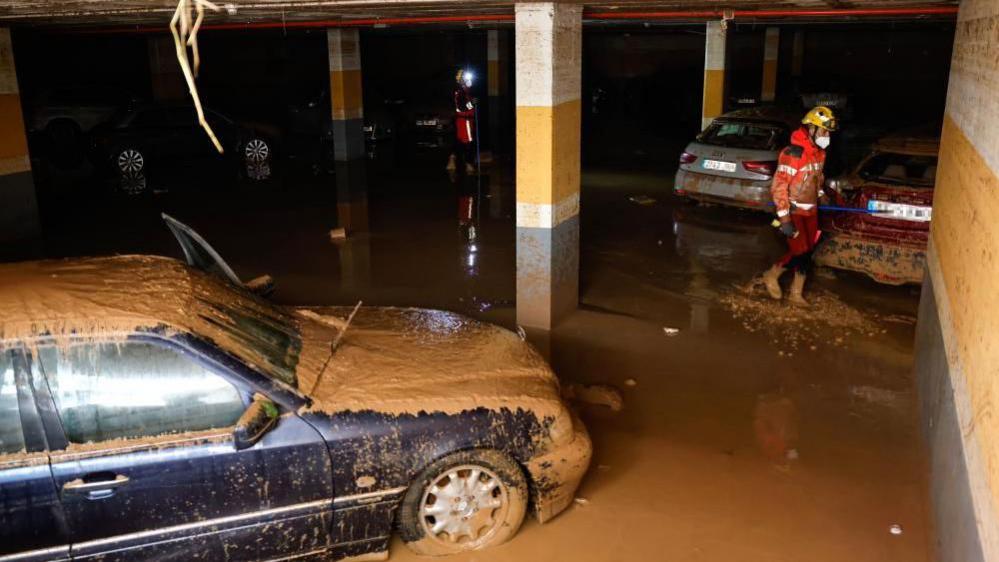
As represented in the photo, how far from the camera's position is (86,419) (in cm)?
359

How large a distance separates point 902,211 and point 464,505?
→ 602cm

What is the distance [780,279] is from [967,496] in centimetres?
583

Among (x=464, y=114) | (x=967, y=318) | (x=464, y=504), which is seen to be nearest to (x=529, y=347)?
(x=464, y=504)

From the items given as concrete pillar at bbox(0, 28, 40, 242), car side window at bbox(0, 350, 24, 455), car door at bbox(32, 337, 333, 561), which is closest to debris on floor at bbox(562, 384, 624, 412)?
car door at bbox(32, 337, 333, 561)

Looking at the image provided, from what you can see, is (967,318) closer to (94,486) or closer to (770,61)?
(94,486)

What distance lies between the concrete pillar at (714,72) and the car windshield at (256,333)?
39.5 feet

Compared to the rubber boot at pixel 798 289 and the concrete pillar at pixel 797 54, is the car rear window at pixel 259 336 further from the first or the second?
the concrete pillar at pixel 797 54

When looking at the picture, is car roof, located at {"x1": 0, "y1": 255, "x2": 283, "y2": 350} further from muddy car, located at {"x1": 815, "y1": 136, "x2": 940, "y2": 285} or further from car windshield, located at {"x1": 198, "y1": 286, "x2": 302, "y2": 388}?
muddy car, located at {"x1": 815, "y1": 136, "x2": 940, "y2": 285}

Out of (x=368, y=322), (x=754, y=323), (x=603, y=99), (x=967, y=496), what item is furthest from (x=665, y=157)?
(x=967, y=496)

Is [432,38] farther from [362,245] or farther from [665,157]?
[362,245]

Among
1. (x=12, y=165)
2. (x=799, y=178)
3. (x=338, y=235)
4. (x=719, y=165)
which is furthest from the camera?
(x=719, y=165)

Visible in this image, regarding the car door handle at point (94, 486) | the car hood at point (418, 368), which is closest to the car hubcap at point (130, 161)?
the car hood at point (418, 368)

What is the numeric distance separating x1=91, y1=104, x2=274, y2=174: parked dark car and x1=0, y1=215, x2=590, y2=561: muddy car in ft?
39.1

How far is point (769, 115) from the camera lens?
11805mm
